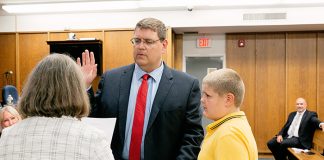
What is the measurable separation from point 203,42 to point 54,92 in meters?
6.72

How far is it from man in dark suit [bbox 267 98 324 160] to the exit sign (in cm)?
224

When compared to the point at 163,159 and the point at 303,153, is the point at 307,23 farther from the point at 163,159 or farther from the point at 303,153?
the point at 163,159

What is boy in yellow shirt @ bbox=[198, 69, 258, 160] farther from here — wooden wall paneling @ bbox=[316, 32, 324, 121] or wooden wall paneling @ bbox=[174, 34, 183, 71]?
wooden wall paneling @ bbox=[316, 32, 324, 121]

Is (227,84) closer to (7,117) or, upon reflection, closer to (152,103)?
(152,103)

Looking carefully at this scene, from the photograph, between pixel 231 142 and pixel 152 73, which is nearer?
pixel 231 142

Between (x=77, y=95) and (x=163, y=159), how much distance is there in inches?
27.8

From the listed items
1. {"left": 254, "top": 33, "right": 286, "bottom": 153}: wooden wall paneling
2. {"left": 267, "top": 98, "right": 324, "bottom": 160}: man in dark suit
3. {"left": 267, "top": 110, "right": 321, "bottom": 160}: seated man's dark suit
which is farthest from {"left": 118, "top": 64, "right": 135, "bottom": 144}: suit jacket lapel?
{"left": 254, "top": 33, "right": 286, "bottom": 153}: wooden wall paneling

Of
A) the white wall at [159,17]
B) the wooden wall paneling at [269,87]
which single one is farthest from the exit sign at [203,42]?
the wooden wall paneling at [269,87]

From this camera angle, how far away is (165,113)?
66.2 inches

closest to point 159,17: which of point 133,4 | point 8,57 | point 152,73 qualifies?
point 133,4

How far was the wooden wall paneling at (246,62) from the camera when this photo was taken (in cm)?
762

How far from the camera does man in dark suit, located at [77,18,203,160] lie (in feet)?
5.48

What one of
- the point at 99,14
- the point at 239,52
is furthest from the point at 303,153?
the point at 99,14

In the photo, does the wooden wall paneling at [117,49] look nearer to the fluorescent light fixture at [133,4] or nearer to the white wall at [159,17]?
the white wall at [159,17]
